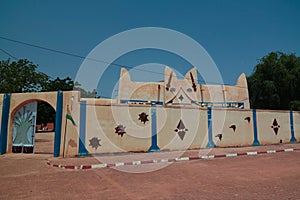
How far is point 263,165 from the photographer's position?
8320mm

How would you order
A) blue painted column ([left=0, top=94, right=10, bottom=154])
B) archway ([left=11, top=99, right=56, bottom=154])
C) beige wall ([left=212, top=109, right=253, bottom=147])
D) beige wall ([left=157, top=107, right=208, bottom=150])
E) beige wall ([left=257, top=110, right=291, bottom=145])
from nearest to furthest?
blue painted column ([left=0, top=94, right=10, bottom=154]), archway ([left=11, top=99, right=56, bottom=154]), beige wall ([left=157, top=107, right=208, bottom=150]), beige wall ([left=212, top=109, right=253, bottom=147]), beige wall ([left=257, top=110, right=291, bottom=145])

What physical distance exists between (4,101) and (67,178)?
729 cm

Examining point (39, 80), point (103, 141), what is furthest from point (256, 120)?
point (39, 80)

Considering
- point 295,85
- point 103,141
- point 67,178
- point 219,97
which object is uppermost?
point 295,85

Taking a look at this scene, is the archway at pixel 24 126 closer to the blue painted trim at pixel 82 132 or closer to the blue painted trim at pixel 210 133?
the blue painted trim at pixel 82 132

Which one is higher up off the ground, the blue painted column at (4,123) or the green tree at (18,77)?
the green tree at (18,77)

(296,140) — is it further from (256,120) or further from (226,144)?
(226,144)

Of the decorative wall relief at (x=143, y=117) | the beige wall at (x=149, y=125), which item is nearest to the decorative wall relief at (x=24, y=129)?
the beige wall at (x=149, y=125)

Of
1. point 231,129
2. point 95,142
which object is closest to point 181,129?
point 231,129

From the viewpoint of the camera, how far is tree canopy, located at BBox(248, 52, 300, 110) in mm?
27094

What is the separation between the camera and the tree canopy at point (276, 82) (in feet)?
88.9

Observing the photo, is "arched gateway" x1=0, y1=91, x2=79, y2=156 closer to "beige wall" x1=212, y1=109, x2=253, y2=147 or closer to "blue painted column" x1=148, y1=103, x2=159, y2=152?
"blue painted column" x1=148, y1=103, x2=159, y2=152

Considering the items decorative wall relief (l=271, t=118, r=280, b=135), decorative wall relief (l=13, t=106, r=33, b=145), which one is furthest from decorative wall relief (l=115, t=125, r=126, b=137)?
decorative wall relief (l=271, t=118, r=280, b=135)

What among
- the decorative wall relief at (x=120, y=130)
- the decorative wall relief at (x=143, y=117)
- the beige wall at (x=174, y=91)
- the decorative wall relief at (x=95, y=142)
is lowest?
the decorative wall relief at (x=95, y=142)
